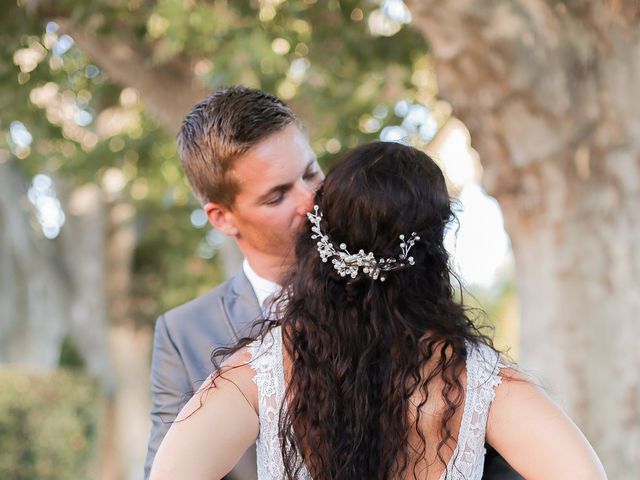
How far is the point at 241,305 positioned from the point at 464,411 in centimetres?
83

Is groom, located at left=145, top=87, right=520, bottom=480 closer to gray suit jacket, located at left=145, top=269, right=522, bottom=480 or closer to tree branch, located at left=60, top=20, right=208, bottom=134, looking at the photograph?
gray suit jacket, located at left=145, top=269, right=522, bottom=480

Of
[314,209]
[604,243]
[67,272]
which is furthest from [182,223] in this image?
[314,209]

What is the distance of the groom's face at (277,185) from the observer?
2734 millimetres

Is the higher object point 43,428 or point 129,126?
point 129,126

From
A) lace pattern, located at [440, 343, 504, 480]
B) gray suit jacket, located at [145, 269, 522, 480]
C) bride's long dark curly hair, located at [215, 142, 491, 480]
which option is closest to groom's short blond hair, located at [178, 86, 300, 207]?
gray suit jacket, located at [145, 269, 522, 480]

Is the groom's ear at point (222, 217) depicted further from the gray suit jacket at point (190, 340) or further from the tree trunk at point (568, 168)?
the tree trunk at point (568, 168)

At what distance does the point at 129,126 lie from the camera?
11.1m

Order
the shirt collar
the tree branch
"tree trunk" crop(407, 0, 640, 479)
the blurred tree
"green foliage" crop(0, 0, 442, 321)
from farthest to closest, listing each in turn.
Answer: the tree branch, the blurred tree, "green foliage" crop(0, 0, 442, 321), "tree trunk" crop(407, 0, 640, 479), the shirt collar

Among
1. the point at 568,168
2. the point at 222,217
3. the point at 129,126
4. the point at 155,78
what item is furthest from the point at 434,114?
the point at 222,217

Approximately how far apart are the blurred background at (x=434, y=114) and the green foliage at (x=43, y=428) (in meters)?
0.02

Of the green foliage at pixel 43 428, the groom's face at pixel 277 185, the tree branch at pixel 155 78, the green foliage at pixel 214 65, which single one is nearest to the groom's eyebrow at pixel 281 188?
the groom's face at pixel 277 185

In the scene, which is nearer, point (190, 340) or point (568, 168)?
point (190, 340)

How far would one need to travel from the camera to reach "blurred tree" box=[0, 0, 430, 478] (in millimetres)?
6438

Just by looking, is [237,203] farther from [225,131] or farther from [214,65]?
[214,65]
